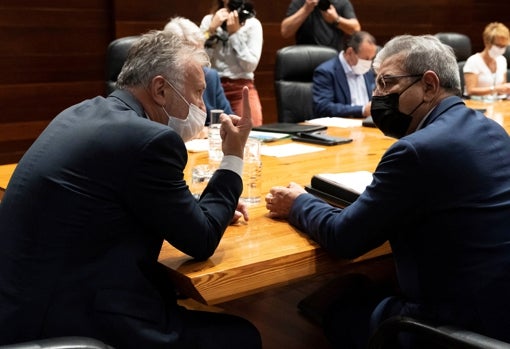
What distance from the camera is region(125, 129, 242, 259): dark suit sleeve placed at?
58.1 inches

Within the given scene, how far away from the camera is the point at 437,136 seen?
159cm

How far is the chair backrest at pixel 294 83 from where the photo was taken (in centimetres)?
433

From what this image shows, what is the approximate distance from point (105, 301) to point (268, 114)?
490cm

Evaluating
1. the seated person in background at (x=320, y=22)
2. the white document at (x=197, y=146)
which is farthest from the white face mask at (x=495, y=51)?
the white document at (x=197, y=146)

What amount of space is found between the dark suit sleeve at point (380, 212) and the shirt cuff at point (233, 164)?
0.24 metres

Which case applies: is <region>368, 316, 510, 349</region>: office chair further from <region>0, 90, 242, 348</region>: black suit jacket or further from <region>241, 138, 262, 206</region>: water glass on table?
<region>241, 138, 262, 206</region>: water glass on table

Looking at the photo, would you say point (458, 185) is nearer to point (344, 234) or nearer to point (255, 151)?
point (344, 234)

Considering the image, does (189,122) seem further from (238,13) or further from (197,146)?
(238,13)

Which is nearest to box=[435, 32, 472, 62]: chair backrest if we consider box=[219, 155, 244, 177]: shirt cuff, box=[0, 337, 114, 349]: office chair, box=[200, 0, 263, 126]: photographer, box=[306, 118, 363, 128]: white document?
box=[200, 0, 263, 126]: photographer

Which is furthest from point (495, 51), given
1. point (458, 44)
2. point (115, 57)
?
point (115, 57)

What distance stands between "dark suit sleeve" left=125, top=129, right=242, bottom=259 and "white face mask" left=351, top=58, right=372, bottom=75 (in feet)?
9.63

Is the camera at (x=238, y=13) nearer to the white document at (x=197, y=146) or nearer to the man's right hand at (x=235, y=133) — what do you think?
the white document at (x=197, y=146)

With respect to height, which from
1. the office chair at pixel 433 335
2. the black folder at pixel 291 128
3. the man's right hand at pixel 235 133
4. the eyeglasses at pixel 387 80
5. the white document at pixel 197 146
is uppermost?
the eyeglasses at pixel 387 80

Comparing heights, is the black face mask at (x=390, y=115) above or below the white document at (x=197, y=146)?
above
